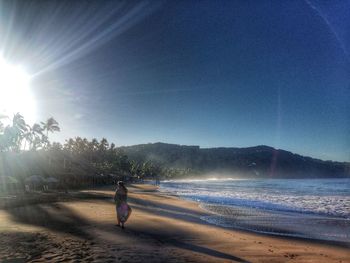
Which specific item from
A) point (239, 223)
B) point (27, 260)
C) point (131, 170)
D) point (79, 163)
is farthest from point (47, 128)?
point (27, 260)

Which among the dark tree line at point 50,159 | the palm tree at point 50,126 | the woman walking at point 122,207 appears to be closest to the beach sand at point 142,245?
the woman walking at point 122,207

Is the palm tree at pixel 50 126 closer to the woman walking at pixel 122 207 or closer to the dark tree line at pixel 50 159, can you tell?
the dark tree line at pixel 50 159

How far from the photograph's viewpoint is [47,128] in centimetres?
10175

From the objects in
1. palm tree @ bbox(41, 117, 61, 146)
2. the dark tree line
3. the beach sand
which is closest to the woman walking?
the beach sand

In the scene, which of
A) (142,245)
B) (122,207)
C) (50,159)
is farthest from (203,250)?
(50,159)

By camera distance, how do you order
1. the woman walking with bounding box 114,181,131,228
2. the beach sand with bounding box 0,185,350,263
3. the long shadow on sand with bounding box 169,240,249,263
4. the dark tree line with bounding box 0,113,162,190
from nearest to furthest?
the beach sand with bounding box 0,185,350,263
the long shadow on sand with bounding box 169,240,249,263
the woman walking with bounding box 114,181,131,228
the dark tree line with bounding box 0,113,162,190

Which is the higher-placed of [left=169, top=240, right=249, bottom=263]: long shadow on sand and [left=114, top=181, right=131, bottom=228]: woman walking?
[left=114, top=181, right=131, bottom=228]: woman walking

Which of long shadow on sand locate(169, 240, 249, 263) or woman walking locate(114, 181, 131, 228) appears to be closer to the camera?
long shadow on sand locate(169, 240, 249, 263)

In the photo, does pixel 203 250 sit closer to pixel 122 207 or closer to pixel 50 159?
pixel 122 207

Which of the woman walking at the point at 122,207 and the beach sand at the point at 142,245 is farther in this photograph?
the woman walking at the point at 122,207

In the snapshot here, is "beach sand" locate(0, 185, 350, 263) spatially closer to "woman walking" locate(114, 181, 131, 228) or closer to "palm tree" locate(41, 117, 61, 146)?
"woman walking" locate(114, 181, 131, 228)

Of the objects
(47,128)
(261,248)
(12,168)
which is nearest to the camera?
(261,248)

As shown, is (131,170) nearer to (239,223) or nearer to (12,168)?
(12,168)

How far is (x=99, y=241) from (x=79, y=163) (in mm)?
67712
